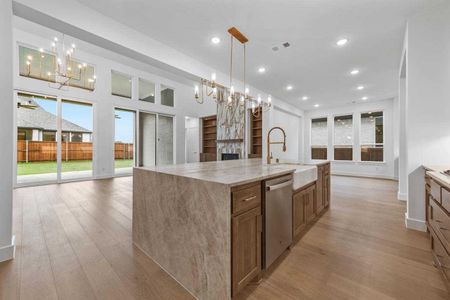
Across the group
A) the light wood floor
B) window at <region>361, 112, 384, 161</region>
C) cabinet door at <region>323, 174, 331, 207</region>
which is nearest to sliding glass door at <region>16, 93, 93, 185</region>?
the light wood floor

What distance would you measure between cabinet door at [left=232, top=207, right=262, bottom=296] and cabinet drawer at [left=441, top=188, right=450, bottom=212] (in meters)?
1.40

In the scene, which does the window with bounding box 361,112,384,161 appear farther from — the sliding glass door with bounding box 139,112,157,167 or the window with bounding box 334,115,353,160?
the sliding glass door with bounding box 139,112,157,167

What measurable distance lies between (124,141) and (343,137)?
30.4 ft

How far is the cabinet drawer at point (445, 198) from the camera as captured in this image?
4.66 feet

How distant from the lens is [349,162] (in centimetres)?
827

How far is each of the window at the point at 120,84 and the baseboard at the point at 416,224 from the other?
8.26m

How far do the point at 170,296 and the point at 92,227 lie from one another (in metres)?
1.86

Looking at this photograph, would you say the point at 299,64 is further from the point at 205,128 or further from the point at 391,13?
the point at 205,128

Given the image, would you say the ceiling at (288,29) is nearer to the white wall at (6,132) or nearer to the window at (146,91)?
the white wall at (6,132)

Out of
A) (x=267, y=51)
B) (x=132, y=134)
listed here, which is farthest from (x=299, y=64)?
(x=132, y=134)

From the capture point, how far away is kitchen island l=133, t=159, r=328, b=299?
130 centimetres

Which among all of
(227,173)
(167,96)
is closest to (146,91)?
(167,96)

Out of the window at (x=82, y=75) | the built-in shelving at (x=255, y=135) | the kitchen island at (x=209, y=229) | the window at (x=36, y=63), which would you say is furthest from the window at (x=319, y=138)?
the window at (x=36, y=63)

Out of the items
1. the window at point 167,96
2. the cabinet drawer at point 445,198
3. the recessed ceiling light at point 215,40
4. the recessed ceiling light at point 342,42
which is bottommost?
the cabinet drawer at point 445,198
